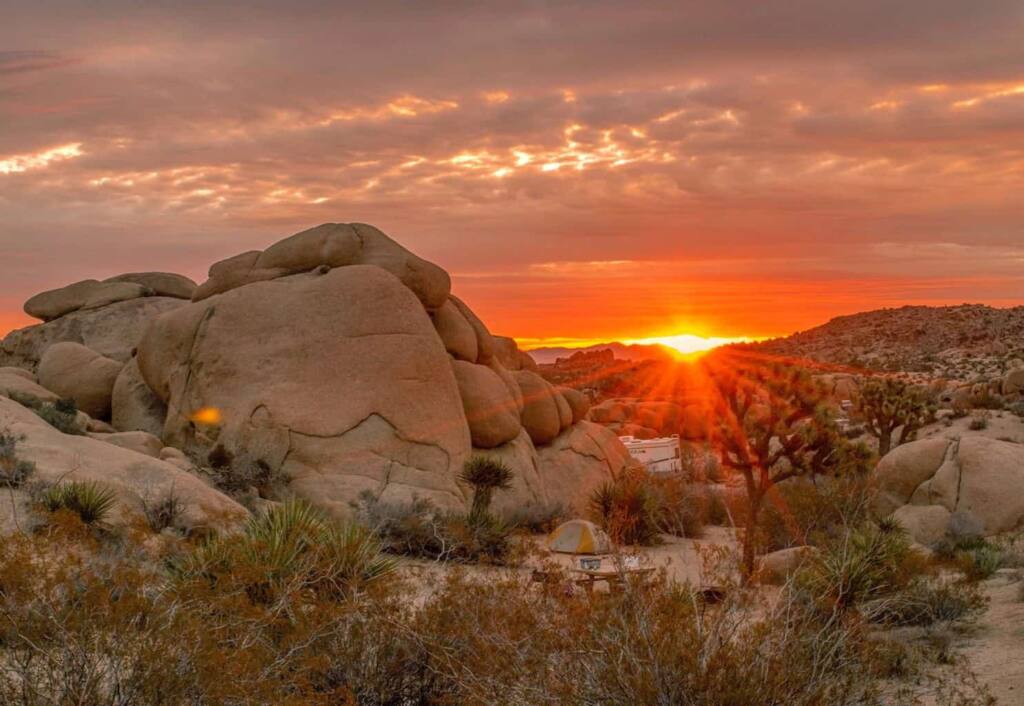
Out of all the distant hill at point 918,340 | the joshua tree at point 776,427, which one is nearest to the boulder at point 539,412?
the joshua tree at point 776,427

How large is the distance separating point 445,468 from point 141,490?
274 inches

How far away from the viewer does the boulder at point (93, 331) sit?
1118 inches

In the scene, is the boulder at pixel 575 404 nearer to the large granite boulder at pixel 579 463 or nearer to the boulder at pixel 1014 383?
the large granite boulder at pixel 579 463

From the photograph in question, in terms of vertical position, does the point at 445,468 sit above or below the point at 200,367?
below

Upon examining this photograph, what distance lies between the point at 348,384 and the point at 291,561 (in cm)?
1079

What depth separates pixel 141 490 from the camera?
14.7 metres

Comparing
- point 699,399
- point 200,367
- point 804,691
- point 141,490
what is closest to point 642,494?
point 200,367

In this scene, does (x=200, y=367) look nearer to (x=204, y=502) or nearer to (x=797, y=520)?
(x=204, y=502)

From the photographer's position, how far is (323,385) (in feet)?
66.6

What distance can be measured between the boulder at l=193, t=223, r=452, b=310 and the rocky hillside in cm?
4

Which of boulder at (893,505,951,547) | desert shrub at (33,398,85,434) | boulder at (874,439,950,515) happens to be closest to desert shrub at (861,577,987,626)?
boulder at (893,505,951,547)

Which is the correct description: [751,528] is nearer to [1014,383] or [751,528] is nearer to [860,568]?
[860,568]

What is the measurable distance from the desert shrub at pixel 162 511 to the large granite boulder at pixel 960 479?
46.7 feet

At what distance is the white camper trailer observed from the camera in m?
33.6
